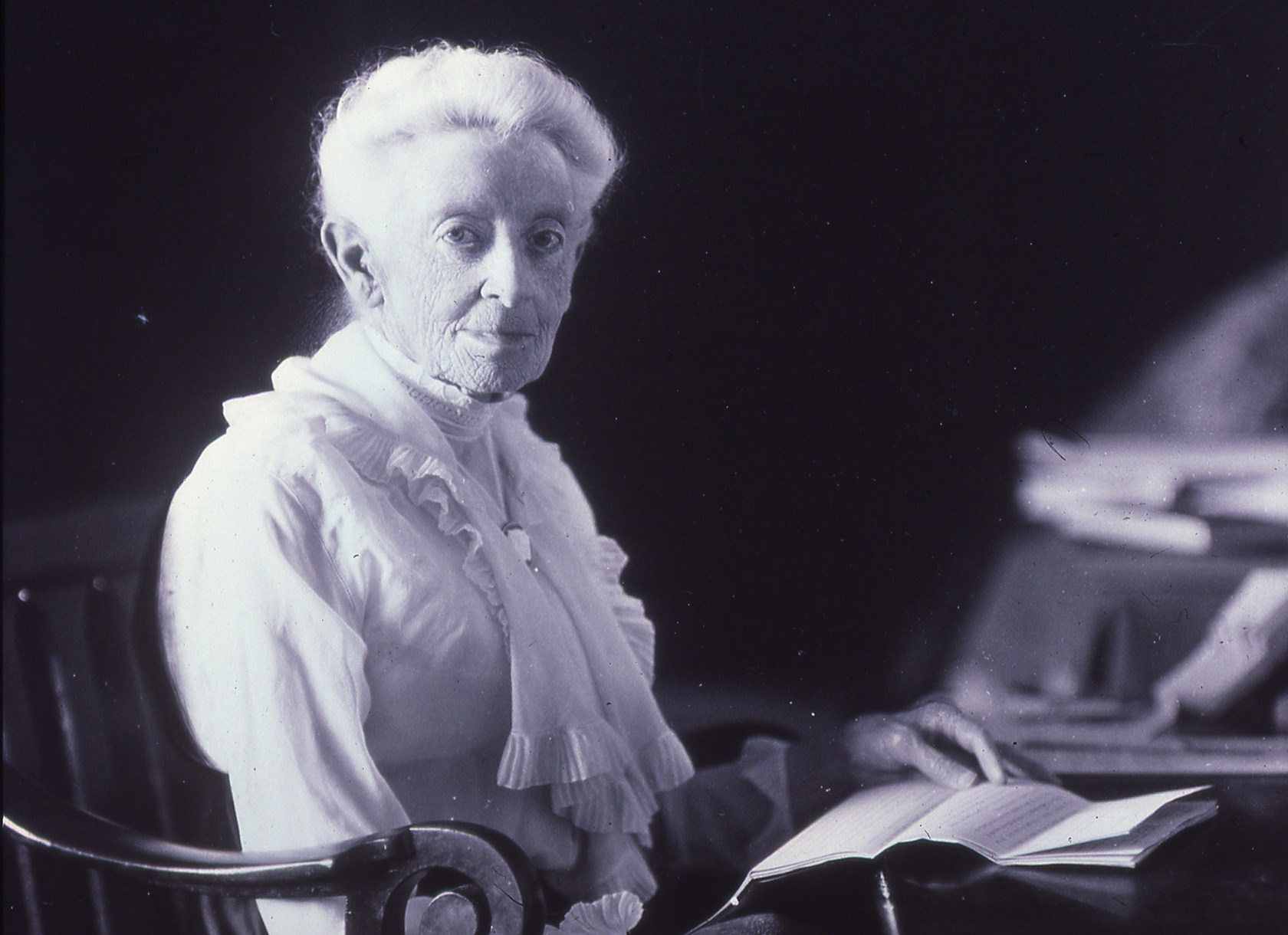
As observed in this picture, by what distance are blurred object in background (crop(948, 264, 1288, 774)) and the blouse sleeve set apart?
0.81 meters

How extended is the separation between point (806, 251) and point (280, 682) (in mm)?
904

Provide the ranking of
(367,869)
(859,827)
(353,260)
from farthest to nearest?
(353,260) → (859,827) → (367,869)

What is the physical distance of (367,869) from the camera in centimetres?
123

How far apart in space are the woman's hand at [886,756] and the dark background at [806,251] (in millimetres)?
46

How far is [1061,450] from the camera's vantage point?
1397 mm

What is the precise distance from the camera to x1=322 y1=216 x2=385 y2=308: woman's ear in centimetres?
143

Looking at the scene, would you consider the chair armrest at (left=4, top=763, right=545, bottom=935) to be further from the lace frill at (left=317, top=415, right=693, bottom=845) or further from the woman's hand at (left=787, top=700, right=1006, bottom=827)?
the woman's hand at (left=787, top=700, right=1006, bottom=827)

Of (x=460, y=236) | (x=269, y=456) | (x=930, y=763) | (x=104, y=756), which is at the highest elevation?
(x=460, y=236)

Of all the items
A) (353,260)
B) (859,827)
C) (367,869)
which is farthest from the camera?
(353,260)

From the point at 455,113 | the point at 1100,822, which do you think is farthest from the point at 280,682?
the point at 1100,822

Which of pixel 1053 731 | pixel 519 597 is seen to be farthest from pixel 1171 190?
pixel 519 597

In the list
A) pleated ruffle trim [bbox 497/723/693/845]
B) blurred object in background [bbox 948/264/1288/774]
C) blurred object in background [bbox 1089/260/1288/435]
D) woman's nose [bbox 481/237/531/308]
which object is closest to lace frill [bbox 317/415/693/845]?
pleated ruffle trim [bbox 497/723/693/845]

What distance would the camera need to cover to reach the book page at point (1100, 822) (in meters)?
1.26

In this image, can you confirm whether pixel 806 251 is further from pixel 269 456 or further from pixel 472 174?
pixel 269 456
